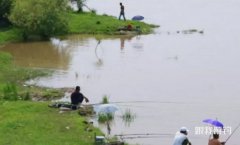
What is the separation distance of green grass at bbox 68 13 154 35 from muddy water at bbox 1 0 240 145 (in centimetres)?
133

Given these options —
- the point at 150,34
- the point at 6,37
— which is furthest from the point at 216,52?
the point at 6,37

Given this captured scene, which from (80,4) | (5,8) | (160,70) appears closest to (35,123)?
(160,70)

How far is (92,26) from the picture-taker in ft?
146

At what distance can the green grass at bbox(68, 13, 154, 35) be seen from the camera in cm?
4384

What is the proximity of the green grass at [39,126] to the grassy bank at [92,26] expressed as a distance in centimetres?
1980

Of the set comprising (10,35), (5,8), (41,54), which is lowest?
(41,54)

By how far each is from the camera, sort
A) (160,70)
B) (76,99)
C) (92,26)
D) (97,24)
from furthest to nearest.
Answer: (97,24) < (92,26) < (160,70) < (76,99)

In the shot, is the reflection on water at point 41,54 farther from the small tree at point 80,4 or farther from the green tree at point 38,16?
the small tree at point 80,4

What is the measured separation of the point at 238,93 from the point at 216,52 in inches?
420

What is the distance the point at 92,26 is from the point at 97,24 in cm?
56

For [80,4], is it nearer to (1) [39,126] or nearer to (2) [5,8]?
(2) [5,8]

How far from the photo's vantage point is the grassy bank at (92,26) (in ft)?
136

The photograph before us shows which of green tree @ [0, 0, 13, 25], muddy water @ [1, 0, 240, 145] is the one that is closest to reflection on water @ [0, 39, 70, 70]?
muddy water @ [1, 0, 240, 145]

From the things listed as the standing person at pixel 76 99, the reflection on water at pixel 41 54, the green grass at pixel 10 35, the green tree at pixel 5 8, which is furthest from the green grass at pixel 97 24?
the standing person at pixel 76 99
